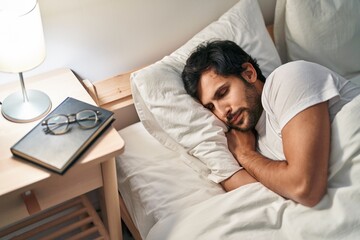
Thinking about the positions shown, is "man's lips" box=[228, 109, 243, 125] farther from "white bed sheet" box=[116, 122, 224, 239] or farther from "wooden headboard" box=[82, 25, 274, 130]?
"wooden headboard" box=[82, 25, 274, 130]

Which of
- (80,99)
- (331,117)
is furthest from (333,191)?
(80,99)

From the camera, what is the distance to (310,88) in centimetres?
107

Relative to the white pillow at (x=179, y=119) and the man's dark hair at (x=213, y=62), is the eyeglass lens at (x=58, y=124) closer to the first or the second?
the white pillow at (x=179, y=119)

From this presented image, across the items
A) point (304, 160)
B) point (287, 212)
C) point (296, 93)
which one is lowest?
point (287, 212)

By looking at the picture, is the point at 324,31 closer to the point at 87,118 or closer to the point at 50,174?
the point at 87,118

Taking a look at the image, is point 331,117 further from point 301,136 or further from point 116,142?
point 116,142

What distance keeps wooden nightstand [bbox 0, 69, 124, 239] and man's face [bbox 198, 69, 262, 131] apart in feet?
1.20

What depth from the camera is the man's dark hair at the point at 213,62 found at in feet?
4.11

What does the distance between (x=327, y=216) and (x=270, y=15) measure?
89 cm

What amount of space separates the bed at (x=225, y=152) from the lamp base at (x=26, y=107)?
0.96 ft

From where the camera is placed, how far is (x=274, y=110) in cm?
114

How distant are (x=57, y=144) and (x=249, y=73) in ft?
2.11

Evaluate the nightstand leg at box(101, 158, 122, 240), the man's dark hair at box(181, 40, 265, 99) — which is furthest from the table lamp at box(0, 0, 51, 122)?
the man's dark hair at box(181, 40, 265, 99)

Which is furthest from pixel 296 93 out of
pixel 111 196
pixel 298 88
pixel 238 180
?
pixel 111 196
